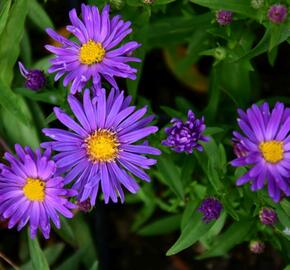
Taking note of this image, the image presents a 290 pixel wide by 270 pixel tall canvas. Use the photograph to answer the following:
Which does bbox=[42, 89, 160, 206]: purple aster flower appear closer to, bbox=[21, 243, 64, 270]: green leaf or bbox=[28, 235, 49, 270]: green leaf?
bbox=[28, 235, 49, 270]: green leaf

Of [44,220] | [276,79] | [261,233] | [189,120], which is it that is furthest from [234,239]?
[276,79]

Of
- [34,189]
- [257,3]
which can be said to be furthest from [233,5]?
[34,189]

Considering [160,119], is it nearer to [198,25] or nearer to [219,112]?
[219,112]

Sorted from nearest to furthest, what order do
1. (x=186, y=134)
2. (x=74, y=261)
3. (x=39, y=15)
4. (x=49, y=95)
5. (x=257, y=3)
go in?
1. (x=186, y=134)
2. (x=257, y=3)
3. (x=49, y=95)
4. (x=39, y=15)
5. (x=74, y=261)

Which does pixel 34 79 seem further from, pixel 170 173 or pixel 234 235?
pixel 234 235

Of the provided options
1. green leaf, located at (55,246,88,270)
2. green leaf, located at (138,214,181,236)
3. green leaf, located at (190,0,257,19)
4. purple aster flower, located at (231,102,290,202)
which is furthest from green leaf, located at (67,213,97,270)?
green leaf, located at (190,0,257,19)

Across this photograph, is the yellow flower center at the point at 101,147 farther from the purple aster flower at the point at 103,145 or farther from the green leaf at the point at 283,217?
the green leaf at the point at 283,217
